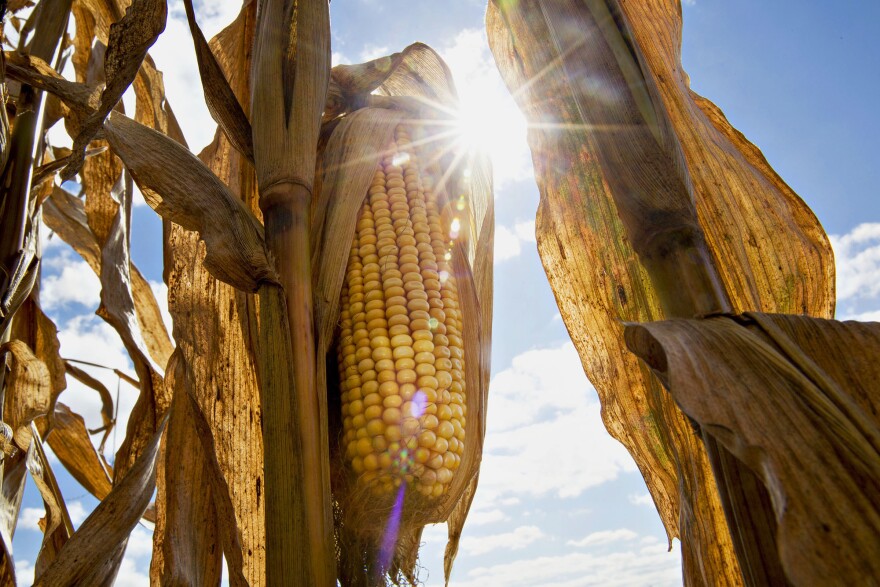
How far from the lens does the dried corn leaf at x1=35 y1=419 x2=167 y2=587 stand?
54.6 inches

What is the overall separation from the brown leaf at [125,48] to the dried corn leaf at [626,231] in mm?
845

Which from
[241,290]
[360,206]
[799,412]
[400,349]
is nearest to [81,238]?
[360,206]

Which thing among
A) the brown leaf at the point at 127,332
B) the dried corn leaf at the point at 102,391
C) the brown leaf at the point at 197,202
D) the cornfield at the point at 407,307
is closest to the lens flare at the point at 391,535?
the cornfield at the point at 407,307

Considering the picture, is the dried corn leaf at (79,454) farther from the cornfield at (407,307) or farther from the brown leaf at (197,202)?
the brown leaf at (197,202)

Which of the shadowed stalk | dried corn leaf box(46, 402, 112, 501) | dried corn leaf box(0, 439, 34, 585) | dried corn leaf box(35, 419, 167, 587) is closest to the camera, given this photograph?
the shadowed stalk

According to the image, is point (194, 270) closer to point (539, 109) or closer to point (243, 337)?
point (243, 337)

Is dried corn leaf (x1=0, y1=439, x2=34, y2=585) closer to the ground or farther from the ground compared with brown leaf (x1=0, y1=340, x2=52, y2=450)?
closer to the ground

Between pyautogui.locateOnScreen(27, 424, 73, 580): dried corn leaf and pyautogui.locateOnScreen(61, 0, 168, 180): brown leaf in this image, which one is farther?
pyautogui.locateOnScreen(27, 424, 73, 580): dried corn leaf

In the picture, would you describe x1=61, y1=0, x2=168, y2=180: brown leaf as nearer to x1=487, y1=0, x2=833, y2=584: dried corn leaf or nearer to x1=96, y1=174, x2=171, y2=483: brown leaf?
x1=487, y1=0, x2=833, y2=584: dried corn leaf

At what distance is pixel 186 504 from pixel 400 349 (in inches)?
26.3

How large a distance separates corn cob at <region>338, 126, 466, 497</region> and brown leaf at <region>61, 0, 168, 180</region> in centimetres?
68

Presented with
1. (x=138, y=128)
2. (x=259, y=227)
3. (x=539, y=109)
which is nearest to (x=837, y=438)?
(x=259, y=227)

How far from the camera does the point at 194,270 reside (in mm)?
1790

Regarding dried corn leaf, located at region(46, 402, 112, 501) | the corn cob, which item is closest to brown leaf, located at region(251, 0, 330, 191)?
the corn cob
